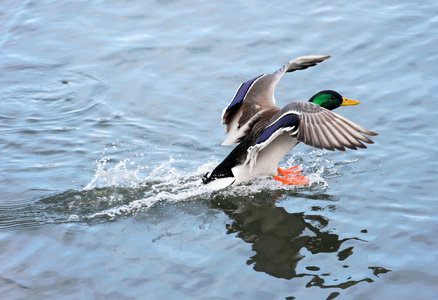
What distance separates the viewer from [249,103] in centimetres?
777

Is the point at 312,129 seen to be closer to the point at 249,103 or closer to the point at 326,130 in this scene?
the point at 326,130

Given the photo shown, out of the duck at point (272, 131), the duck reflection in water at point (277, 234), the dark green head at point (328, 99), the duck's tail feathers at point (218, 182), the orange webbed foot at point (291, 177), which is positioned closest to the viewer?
the duck reflection in water at point (277, 234)

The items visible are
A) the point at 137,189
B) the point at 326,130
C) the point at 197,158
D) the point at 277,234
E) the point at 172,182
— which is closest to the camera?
the point at 326,130

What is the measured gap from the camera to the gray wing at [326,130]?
607 cm

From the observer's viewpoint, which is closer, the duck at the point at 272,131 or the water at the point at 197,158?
the water at the point at 197,158

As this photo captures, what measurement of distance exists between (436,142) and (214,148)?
2.91 m

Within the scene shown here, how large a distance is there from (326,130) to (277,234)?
1.21m

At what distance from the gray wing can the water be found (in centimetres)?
92

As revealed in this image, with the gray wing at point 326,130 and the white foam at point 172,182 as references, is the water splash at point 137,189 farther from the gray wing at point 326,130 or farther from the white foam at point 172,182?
the gray wing at point 326,130

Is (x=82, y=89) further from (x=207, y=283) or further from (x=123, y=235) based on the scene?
(x=207, y=283)

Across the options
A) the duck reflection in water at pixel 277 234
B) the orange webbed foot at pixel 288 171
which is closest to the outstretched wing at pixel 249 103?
the orange webbed foot at pixel 288 171

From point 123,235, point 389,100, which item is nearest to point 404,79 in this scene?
point 389,100

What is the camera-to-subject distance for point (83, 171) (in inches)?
305

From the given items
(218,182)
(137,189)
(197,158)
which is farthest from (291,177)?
(137,189)
